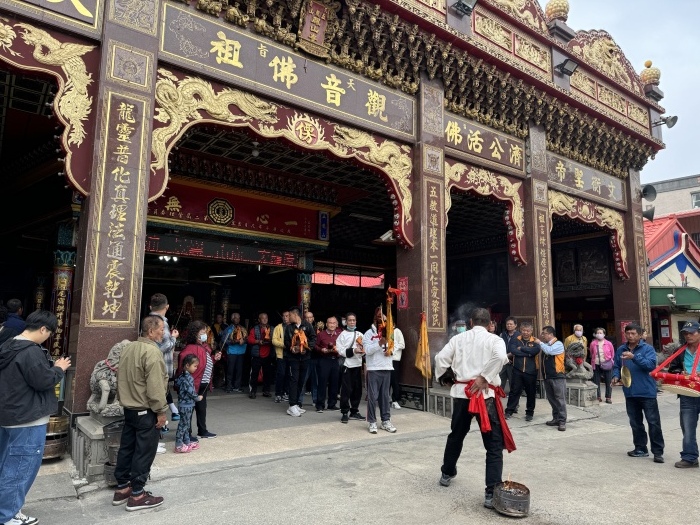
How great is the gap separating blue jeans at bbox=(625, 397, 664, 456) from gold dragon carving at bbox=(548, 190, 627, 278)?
6.74 m

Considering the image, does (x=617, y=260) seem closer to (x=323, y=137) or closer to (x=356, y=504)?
(x=323, y=137)

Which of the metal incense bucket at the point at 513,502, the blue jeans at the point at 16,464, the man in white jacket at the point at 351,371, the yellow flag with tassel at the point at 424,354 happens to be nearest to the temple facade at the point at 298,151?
the yellow flag with tassel at the point at 424,354

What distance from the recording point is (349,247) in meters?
17.7

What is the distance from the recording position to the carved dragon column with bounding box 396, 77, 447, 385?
8.83m

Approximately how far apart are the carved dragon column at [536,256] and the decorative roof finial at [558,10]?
118 inches

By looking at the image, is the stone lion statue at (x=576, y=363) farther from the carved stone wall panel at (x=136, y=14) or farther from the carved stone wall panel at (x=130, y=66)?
the carved stone wall panel at (x=136, y=14)

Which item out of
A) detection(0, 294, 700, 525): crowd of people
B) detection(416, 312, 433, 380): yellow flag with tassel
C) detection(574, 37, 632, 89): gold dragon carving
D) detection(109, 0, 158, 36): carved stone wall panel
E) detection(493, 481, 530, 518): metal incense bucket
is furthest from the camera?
detection(574, 37, 632, 89): gold dragon carving

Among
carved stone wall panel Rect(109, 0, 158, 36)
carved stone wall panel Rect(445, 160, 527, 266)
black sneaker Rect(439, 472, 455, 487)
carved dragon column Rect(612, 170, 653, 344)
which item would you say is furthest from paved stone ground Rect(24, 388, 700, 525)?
carved dragon column Rect(612, 170, 653, 344)

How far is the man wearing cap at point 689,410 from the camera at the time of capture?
212 inches

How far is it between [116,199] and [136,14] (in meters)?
2.51

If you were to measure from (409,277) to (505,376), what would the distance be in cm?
291

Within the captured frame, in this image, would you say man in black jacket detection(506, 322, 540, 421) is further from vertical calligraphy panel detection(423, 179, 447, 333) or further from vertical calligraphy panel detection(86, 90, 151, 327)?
vertical calligraphy panel detection(86, 90, 151, 327)

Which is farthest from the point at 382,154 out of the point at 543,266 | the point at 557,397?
the point at 543,266

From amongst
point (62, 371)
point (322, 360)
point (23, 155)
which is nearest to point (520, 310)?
point (322, 360)
